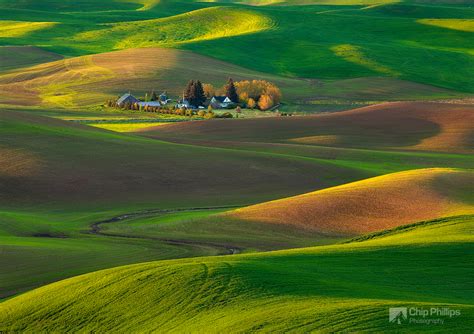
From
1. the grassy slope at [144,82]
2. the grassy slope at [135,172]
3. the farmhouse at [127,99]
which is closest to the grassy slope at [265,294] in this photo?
the grassy slope at [135,172]

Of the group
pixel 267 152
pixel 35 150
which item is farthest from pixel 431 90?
pixel 35 150

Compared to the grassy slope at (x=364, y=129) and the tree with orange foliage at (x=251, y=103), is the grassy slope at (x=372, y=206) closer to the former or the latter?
the grassy slope at (x=364, y=129)

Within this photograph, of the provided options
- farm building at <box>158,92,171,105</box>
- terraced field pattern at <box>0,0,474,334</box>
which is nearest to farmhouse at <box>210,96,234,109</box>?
farm building at <box>158,92,171,105</box>

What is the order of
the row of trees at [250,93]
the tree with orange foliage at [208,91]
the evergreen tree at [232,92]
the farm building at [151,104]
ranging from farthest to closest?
the tree with orange foliage at [208,91]
the evergreen tree at [232,92]
the row of trees at [250,93]
the farm building at [151,104]

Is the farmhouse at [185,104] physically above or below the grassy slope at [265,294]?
below

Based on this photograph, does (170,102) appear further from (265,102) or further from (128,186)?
(128,186)

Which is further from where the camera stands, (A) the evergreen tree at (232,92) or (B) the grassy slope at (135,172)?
(A) the evergreen tree at (232,92)

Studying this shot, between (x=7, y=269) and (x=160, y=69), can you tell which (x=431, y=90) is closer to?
(x=160, y=69)

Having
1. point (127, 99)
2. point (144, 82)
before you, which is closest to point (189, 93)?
point (127, 99)
